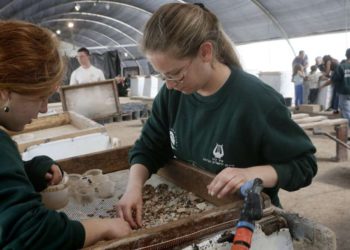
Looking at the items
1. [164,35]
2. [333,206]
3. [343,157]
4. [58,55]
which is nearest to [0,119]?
[58,55]

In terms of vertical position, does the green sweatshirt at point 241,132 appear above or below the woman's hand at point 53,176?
above

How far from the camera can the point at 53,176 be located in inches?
51.9

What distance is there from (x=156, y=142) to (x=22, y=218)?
2.63ft

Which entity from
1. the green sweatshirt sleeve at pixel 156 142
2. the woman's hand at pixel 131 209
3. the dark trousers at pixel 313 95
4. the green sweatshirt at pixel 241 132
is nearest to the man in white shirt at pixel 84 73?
the green sweatshirt sleeve at pixel 156 142

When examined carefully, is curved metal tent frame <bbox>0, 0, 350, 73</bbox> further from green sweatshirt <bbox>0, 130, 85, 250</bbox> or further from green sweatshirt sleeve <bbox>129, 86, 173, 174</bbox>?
green sweatshirt <bbox>0, 130, 85, 250</bbox>

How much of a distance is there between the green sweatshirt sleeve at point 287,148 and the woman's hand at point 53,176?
73 cm

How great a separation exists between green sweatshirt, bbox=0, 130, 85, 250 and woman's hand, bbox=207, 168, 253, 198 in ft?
1.35

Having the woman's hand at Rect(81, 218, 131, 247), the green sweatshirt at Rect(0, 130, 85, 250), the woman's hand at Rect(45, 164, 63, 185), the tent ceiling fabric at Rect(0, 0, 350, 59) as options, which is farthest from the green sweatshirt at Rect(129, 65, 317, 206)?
the tent ceiling fabric at Rect(0, 0, 350, 59)

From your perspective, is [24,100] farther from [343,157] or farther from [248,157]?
[343,157]

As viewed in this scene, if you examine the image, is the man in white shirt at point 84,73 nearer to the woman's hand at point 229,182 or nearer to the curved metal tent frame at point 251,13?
the curved metal tent frame at point 251,13

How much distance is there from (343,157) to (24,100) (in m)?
4.91

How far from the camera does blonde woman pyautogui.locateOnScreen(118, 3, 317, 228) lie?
3.88 feet

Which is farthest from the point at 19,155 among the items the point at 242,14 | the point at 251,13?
the point at 242,14

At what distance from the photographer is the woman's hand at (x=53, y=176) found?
1.30 m
